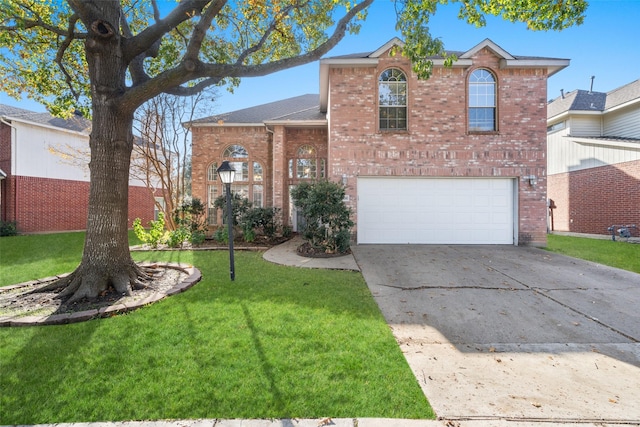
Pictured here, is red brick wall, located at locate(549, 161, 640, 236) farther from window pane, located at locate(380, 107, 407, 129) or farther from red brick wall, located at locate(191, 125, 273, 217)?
red brick wall, located at locate(191, 125, 273, 217)

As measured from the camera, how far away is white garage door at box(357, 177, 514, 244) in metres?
9.34

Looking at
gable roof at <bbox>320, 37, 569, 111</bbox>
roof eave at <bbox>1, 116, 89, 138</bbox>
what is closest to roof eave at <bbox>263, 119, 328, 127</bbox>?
gable roof at <bbox>320, 37, 569, 111</bbox>

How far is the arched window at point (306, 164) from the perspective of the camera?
12812 millimetres

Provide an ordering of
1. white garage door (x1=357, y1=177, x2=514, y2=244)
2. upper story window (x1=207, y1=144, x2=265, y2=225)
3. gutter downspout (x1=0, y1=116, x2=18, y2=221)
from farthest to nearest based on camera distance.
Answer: gutter downspout (x1=0, y1=116, x2=18, y2=221)
upper story window (x1=207, y1=144, x2=265, y2=225)
white garage door (x1=357, y1=177, x2=514, y2=244)

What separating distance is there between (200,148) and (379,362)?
12922 millimetres

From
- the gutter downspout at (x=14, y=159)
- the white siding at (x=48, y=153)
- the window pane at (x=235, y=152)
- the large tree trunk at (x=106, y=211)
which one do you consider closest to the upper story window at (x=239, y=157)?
the window pane at (x=235, y=152)

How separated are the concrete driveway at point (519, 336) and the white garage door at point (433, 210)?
2647 mm

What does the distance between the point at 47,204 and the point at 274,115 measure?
12807mm

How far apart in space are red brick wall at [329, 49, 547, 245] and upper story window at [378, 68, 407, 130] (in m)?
0.25

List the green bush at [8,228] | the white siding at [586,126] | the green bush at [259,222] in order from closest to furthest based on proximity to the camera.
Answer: the green bush at [259,222]
the green bush at [8,228]
the white siding at [586,126]

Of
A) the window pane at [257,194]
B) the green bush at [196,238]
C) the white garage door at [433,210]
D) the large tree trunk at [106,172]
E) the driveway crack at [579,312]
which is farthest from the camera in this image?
the window pane at [257,194]

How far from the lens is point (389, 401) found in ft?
7.44

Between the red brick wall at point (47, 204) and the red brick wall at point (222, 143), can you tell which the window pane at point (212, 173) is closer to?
the red brick wall at point (222, 143)

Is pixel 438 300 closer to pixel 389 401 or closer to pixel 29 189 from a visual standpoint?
pixel 389 401
